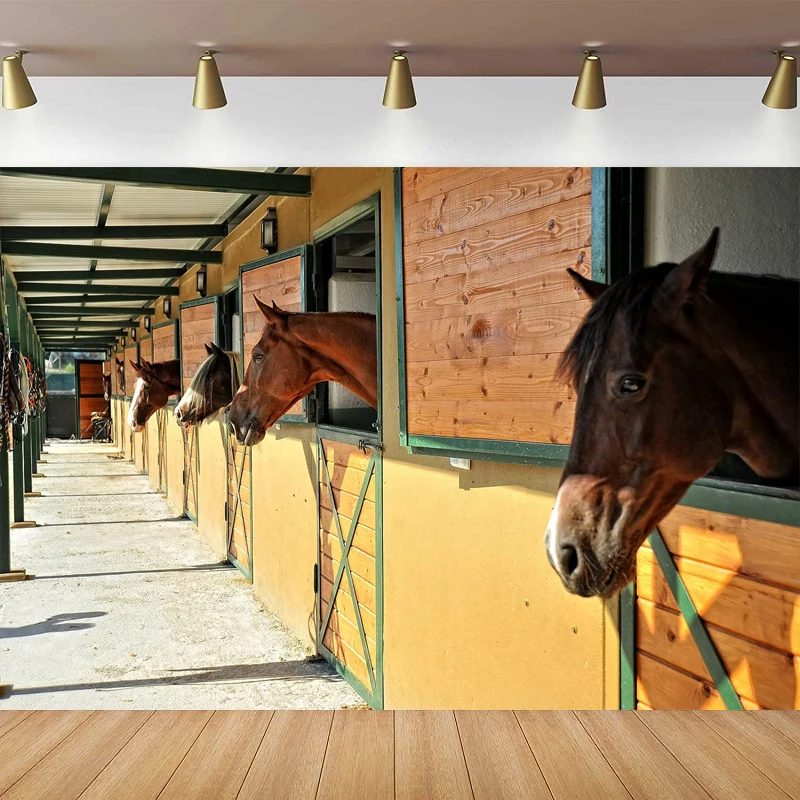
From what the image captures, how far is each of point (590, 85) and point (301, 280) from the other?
4.00 feet

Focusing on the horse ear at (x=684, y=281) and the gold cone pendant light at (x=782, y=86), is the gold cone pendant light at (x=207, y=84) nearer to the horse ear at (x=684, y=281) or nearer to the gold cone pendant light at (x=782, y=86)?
the horse ear at (x=684, y=281)

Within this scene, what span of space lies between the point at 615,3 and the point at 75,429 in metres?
2.22

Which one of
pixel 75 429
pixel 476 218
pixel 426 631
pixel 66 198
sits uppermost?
pixel 66 198

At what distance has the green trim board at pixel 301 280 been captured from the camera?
2.70 m

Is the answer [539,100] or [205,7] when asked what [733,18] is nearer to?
[539,100]

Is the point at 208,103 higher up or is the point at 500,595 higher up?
the point at 208,103

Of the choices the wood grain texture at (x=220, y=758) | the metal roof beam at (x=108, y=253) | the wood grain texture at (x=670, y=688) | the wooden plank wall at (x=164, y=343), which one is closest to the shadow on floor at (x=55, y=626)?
the wood grain texture at (x=220, y=758)

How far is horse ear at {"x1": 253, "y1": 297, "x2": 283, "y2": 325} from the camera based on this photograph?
8.82 ft

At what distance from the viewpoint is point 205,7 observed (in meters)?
1.84

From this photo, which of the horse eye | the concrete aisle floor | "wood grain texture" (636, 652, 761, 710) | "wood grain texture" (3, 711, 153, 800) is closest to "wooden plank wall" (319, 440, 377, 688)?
the concrete aisle floor

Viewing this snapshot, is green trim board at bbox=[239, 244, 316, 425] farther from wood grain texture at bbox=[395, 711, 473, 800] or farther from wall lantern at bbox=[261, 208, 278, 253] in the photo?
wood grain texture at bbox=[395, 711, 473, 800]

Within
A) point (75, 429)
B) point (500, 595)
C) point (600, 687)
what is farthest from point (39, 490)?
point (600, 687)

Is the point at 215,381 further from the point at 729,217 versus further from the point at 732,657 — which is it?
the point at 732,657

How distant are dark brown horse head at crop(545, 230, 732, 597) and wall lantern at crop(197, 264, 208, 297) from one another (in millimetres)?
1476
